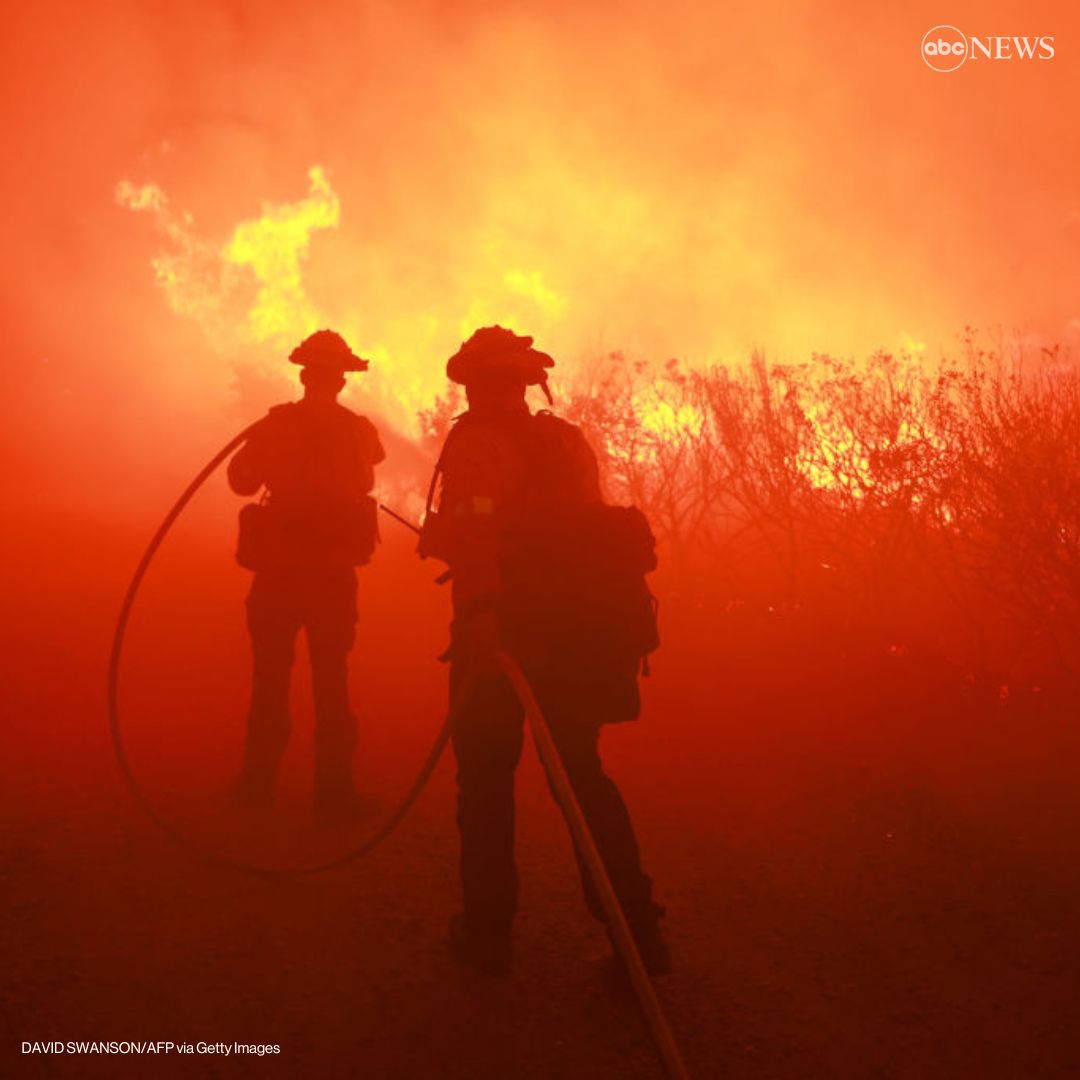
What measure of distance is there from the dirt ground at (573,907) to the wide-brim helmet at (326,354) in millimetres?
2389

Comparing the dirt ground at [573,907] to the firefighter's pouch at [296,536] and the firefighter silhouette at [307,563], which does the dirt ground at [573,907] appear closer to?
the firefighter silhouette at [307,563]

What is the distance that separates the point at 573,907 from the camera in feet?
13.3

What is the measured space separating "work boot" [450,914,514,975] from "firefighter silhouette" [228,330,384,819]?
1.59 m

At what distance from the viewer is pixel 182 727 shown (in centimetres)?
693

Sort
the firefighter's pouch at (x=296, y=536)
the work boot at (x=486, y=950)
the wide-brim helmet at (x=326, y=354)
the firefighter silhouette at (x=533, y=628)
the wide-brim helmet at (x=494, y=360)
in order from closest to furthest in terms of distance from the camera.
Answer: the firefighter silhouette at (x=533, y=628)
the work boot at (x=486, y=950)
the wide-brim helmet at (x=494, y=360)
the firefighter's pouch at (x=296, y=536)
the wide-brim helmet at (x=326, y=354)

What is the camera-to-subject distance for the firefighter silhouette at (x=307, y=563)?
4.92m

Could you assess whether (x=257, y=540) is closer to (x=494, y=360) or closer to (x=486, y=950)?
(x=494, y=360)

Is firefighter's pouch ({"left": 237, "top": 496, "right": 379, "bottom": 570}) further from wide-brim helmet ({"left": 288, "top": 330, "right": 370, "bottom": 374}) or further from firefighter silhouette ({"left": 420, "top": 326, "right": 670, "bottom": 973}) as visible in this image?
firefighter silhouette ({"left": 420, "top": 326, "right": 670, "bottom": 973})

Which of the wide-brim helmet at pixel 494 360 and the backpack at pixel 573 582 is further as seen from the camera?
the wide-brim helmet at pixel 494 360

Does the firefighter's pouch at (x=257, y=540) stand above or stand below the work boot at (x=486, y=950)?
above

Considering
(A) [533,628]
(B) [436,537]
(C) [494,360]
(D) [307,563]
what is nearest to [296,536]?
(D) [307,563]

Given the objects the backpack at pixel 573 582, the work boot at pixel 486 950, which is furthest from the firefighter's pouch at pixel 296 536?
the work boot at pixel 486 950

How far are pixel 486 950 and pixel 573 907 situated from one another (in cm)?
71

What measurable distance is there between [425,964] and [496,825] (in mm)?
626
